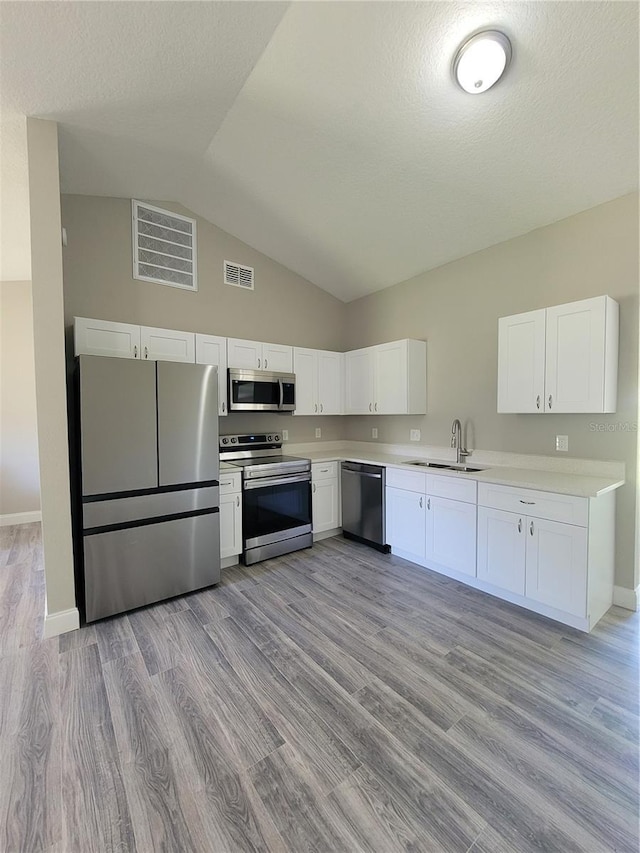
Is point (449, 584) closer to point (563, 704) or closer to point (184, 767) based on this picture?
point (563, 704)

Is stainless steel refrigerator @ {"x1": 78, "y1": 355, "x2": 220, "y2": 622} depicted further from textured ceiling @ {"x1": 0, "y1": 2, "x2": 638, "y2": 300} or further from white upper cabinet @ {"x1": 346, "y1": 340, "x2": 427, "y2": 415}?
white upper cabinet @ {"x1": 346, "y1": 340, "x2": 427, "y2": 415}

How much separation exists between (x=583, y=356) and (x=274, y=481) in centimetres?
272

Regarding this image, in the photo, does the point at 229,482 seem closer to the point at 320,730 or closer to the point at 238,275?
the point at 320,730

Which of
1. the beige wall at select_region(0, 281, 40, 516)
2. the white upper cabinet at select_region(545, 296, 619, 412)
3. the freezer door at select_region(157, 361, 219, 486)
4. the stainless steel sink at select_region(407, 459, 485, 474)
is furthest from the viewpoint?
the beige wall at select_region(0, 281, 40, 516)

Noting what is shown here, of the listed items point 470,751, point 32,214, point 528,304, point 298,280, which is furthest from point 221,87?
point 470,751

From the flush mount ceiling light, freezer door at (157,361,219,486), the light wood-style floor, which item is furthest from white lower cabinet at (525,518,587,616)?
the flush mount ceiling light

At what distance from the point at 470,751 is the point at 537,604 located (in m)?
1.37

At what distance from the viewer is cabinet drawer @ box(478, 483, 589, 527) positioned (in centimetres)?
229

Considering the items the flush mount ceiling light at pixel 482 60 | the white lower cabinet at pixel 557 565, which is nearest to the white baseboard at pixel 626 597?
the white lower cabinet at pixel 557 565

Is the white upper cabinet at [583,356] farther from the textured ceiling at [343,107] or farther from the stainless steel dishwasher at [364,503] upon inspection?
the stainless steel dishwasher at [364,503]

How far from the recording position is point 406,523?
344 centimetres

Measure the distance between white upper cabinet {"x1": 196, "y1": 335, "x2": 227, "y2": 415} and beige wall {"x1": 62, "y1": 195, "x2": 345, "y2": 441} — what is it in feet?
1.38

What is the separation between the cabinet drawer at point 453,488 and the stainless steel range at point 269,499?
1289 mm

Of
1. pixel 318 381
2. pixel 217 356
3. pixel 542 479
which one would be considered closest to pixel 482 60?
pixel 542 479
